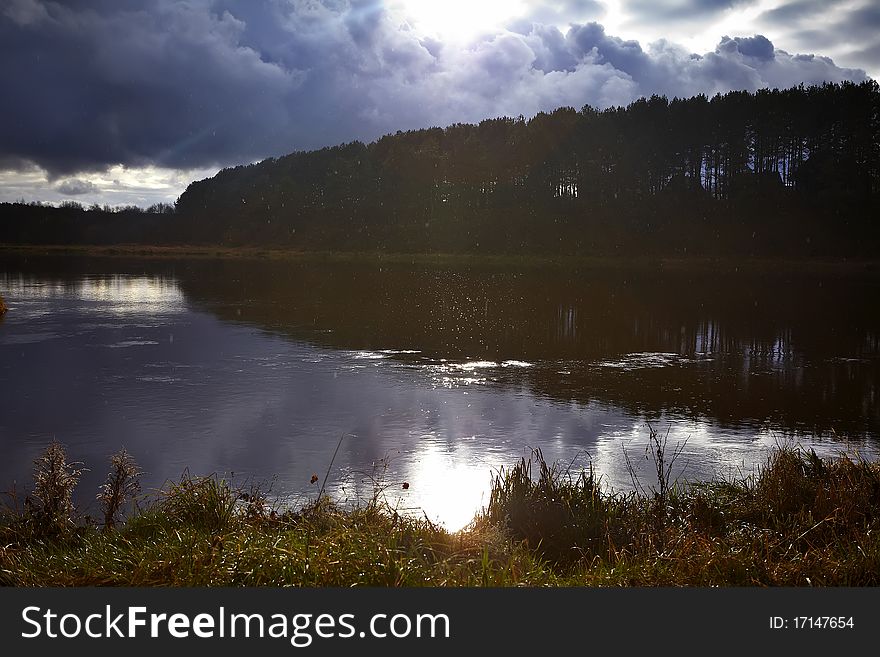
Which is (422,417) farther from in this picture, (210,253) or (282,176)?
(282,176)

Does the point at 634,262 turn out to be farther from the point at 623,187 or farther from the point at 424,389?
the point at 424,389

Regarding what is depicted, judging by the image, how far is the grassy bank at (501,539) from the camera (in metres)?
6.68

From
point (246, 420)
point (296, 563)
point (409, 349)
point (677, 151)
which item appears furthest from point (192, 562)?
point (677, 151)

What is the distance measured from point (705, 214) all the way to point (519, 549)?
8604 centimetres

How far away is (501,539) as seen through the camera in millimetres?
8539

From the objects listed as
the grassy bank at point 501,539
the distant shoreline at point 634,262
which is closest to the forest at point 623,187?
the distant shoreline at point 634,262

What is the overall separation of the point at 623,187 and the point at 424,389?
86008 mm

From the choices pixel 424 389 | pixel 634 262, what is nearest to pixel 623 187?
pixel 634 262

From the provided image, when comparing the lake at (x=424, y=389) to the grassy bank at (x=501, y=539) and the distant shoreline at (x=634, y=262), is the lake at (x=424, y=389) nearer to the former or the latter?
the grassy bank at (x=501, y=539)

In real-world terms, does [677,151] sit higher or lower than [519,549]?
higher

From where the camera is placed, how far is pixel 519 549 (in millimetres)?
7996

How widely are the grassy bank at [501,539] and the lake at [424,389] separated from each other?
134cm

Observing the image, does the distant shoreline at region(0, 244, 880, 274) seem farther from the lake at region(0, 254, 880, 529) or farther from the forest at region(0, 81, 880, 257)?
the lake at region(0, 254, 880, 529)

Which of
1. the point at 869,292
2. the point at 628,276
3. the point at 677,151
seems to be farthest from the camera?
the point at 677,151
